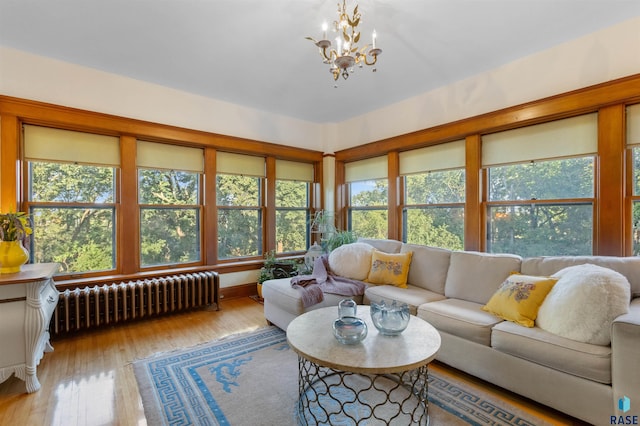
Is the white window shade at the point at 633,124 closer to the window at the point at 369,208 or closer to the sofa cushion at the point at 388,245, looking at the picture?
the sofa cushion at the point at 388,245

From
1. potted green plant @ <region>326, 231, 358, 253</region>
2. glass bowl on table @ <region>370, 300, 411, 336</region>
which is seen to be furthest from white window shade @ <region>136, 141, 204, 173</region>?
glass bowl on table @ <region>370, 300, 411, 336</region>

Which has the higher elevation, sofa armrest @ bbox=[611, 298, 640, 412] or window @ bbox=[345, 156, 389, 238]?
window @ bbox=[345, 156, 389, 238]

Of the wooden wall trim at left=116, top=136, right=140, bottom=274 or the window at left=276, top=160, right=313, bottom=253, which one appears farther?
the window at left=276, top=160, right=313, bottom=253

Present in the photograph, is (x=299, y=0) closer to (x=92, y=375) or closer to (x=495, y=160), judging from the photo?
(x=495, y=160)

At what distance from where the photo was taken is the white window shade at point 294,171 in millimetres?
4855

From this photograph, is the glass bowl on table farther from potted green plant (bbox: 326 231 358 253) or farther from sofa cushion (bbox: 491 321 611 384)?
potted green plant (bbox: 326 231 358 253)

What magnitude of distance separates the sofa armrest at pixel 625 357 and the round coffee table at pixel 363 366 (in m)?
0.92

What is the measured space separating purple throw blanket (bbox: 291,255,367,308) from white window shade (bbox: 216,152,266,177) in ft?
6.49

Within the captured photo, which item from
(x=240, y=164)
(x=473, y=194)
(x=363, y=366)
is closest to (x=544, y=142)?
(x=473, y=194)

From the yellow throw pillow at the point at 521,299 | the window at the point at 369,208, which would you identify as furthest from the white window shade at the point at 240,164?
the yellow throw pillow at the point at 521,299

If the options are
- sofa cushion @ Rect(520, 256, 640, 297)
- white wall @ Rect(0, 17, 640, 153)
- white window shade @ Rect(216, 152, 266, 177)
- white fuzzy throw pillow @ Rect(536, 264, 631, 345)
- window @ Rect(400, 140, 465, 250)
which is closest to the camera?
white fuzzy throw pillow @ Rect(536, 264, 631, 345)

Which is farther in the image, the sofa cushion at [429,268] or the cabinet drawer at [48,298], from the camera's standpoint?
the sofa cushion at [429,268]

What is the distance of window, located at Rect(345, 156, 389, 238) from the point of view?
4.61 metres

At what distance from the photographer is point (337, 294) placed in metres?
3.07
